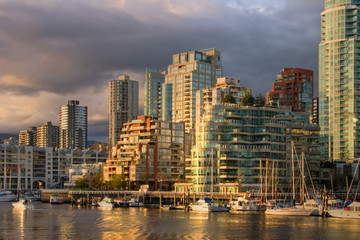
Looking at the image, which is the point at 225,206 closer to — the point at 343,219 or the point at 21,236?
the point at 343,219

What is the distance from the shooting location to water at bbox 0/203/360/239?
349ft

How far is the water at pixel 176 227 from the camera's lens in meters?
107

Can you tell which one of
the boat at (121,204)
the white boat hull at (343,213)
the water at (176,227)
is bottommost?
the boat at (121,204)

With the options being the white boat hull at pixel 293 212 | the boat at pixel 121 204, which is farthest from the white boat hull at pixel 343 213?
the boat at pixel 121 204

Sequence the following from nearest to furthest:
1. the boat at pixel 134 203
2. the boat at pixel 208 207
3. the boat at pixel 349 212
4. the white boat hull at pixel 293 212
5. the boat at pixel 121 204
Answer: the boat at pixel 349 212 → the white boat hull at pixel 293 212 → the boat at pixel 208 207 → the boat at pixel 134 203 → the boat at pixel 121 204

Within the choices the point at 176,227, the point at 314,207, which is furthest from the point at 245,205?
the point at 176,227

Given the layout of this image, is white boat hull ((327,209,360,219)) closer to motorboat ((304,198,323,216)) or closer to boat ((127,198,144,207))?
motorboat ((304,198,323,216))

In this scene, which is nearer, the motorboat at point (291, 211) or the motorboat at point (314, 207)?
the motorboat at point (291, 211)

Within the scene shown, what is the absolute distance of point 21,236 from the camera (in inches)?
4176

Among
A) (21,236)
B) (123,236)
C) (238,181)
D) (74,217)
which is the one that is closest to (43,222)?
(74,217)

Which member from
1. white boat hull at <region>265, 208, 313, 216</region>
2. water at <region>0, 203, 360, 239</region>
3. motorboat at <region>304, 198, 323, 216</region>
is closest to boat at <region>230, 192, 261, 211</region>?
water at <region>0, 203, 360, 239</region>

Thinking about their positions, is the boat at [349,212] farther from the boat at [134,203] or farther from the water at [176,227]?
the boat at [134,203]

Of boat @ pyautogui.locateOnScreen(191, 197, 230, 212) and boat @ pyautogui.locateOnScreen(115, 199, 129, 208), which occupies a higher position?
boat @ pyautogui.locateOnScreen(191, 197, 230, 212)

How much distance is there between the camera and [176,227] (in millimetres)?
120000
